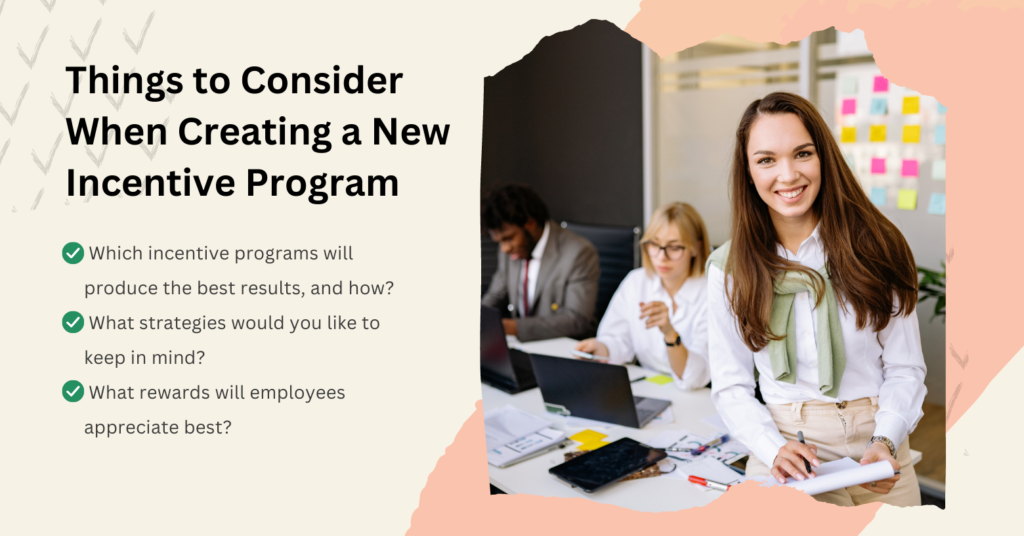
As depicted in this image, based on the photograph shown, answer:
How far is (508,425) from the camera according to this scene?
1.99m

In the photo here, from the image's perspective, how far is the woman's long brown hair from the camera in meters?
1.48

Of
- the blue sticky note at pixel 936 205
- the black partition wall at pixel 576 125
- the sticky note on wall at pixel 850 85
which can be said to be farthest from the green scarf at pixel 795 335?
the black partition wall at pixel 576 125

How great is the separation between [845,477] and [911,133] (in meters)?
2.51

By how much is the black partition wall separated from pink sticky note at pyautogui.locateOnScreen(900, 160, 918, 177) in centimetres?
156

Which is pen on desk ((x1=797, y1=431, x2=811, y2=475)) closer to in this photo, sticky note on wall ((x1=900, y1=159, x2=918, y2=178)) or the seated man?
the seated man

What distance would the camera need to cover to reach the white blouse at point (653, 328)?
2438mm

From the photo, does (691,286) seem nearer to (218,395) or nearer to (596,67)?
(218,395)

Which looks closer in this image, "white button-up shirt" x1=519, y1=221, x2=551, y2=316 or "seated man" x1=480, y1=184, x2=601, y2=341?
"seated man" x1=480, y1=184, x2=601, y2=341

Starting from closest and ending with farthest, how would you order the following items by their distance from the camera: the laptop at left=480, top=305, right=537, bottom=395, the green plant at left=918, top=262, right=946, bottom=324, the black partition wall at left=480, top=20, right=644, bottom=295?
the laptop at left=480, top=305, right=537, bottom=395
the green plant at left=918, top=262, right=946, bottom=324
the black partition wall at left=480, top=20, right=644, bottom=295

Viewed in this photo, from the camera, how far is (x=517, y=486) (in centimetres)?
168

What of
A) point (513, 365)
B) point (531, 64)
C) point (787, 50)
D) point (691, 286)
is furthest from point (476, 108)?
point (531, 64)

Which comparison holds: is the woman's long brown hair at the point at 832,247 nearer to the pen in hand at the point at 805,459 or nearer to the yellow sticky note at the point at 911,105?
the pen in hand at the point at 805,459

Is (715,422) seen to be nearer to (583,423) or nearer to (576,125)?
(583,423)

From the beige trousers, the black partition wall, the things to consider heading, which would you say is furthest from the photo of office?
the things to consider heading
